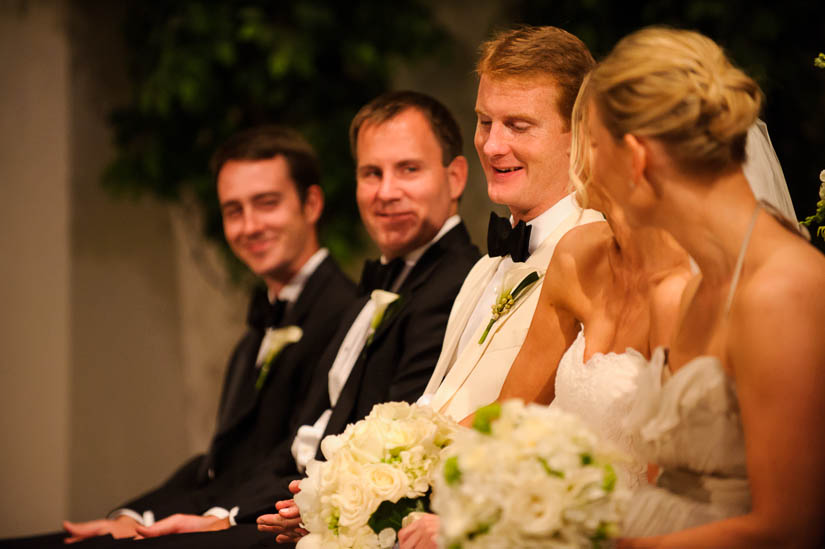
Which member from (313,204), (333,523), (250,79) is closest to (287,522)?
(333,523)

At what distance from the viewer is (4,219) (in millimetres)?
5215

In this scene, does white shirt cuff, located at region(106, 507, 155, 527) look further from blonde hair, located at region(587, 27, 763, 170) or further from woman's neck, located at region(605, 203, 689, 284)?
blonde hair, located at region(587, 27, 763, 170)

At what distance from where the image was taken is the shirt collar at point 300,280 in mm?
3578

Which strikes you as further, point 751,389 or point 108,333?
point 108,333

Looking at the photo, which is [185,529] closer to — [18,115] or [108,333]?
[108,333]

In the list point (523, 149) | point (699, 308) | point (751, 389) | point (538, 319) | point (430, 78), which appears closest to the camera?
point (751, 389)

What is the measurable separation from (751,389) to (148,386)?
480cm

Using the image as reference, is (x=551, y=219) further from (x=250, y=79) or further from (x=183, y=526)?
(x=250, y=79)

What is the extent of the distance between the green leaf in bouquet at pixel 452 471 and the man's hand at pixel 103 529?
2.14 meters

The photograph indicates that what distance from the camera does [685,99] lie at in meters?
1.46

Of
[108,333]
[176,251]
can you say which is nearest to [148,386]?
[108,333]

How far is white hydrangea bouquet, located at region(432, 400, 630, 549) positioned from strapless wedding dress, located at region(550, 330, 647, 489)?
38 cm

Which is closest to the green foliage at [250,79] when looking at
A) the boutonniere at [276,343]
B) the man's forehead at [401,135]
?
the boutonniere at [276,343]

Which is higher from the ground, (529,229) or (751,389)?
(529,229)
